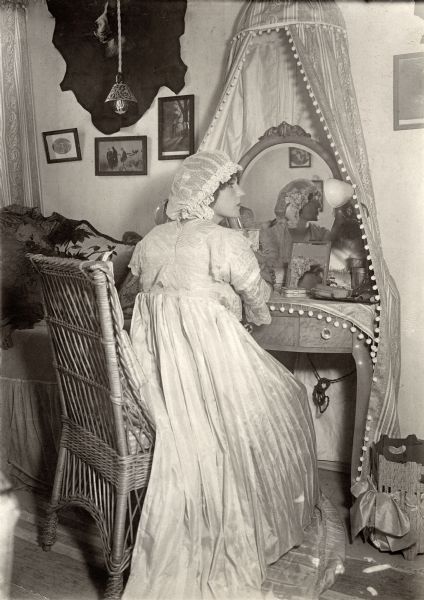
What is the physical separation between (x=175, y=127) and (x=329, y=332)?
1859mm

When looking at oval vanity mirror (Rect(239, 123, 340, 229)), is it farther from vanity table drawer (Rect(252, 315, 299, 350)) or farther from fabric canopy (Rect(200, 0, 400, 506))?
vanity table drawer (Rect(252, 315, 299, 350))

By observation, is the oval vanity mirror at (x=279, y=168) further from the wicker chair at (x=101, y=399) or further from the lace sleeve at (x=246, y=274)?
the wicker chair at (x=101, y=399)

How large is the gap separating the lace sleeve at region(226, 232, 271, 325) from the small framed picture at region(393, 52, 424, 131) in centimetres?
130

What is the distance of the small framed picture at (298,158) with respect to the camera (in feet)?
10.8

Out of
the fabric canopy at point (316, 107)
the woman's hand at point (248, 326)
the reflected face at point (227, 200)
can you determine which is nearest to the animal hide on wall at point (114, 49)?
→ the fabric canopy at point (316, 107)

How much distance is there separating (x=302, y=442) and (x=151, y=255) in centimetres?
100

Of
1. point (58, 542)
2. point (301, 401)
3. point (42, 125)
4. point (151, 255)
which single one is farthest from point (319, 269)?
point (42, 125)

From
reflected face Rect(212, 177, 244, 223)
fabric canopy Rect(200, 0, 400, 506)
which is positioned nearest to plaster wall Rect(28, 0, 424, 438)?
fabric canopy Rect(200, 0, 400, 506)

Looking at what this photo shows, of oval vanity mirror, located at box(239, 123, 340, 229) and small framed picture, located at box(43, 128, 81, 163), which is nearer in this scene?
oval vanity mirror, located at box(239, 123, 340, 229)

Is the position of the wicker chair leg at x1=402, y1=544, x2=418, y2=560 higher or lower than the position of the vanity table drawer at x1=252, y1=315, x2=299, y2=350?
lower

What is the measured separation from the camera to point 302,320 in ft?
9.49

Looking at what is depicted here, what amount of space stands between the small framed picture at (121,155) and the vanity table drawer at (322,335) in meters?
1.84

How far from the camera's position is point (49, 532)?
2594 millimetres

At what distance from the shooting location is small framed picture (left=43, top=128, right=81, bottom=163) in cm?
443
